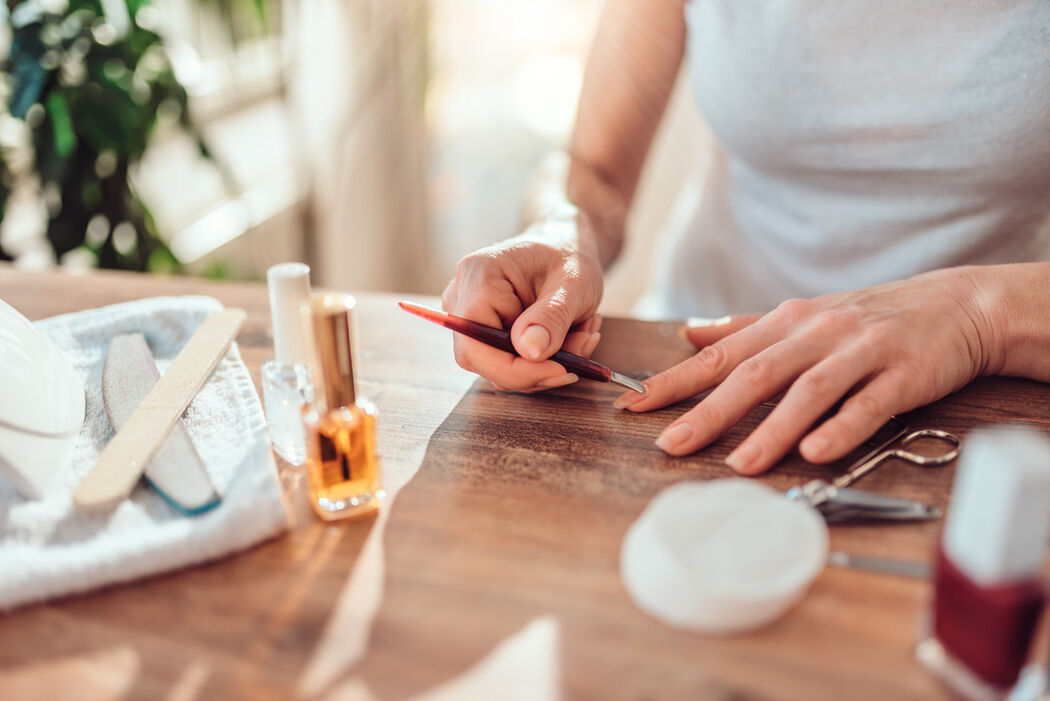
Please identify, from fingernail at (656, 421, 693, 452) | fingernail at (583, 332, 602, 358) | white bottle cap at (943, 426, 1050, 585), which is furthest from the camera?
fingernail at (583, 332, 602, 358)

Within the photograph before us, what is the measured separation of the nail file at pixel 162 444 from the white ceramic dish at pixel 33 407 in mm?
25

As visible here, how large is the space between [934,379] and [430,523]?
367mm

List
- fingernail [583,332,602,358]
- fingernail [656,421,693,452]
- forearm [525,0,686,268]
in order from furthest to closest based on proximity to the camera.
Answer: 1. forearm [525,0,686,268]
2. fingernail [583,332,602,358]
3. fingernail [656,421,693,452]

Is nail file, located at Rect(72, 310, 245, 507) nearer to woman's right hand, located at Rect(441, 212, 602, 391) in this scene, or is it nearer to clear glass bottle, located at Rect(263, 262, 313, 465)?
clear glass bottle, located at Rect(263, 262, 313, 465)

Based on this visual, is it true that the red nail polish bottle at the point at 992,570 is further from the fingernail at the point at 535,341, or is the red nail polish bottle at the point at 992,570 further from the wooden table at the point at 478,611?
the fingernail at the point at 535,341

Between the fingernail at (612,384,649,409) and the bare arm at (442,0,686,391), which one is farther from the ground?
the bare arm at (442,0,686,391)

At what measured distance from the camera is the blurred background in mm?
1141

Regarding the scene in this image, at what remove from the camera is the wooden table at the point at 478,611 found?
351 mm

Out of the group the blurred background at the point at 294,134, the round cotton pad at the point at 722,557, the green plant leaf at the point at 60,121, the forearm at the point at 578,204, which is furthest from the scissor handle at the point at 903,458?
the green plant leaf at the point at 60,121

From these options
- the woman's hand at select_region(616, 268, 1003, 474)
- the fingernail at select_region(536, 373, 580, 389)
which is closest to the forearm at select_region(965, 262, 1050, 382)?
the woman's hand at select_region(616, 268, 1003, 474)

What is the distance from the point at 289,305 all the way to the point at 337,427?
8 centimetres

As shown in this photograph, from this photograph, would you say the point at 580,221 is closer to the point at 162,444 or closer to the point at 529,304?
the point at 529,304

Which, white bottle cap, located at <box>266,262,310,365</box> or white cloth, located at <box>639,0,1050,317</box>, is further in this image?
white cloth, located at <box>639,0,1050,317</box>

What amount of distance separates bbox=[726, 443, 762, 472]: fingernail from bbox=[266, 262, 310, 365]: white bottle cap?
0.28m
